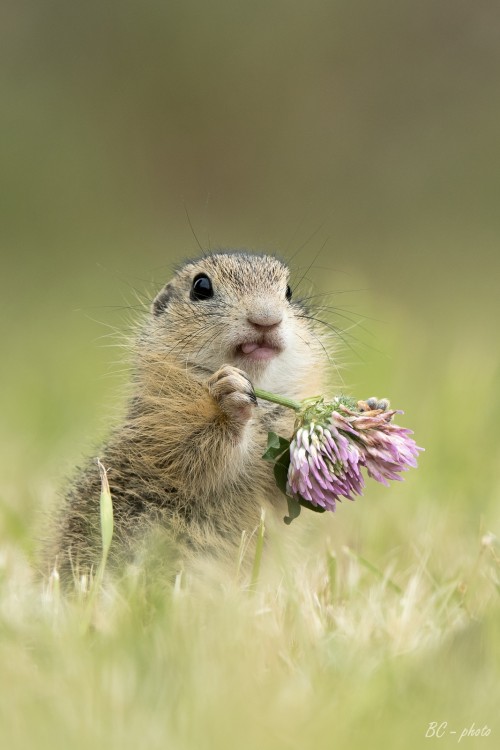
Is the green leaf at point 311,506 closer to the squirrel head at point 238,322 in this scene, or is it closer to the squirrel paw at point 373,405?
the squirrel paw at point 373,405

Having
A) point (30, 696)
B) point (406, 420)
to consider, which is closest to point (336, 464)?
point (30, 696)

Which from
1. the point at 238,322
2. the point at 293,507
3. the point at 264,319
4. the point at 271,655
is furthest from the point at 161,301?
the point at 271,655

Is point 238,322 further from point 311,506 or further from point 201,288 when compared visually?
point 311,506

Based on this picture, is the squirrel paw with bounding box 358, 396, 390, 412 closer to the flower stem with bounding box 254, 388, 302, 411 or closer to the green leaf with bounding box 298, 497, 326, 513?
the flower stem with bounding box 254, 388, 302, 411

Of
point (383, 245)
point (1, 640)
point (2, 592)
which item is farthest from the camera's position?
point (383, 245)

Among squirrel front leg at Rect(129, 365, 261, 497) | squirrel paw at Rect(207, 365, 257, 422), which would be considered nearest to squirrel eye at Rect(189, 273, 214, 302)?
squirrel front leg at Rect(129, 365, 261, 497)

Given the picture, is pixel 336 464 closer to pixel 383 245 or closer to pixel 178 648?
pixel 178 648
